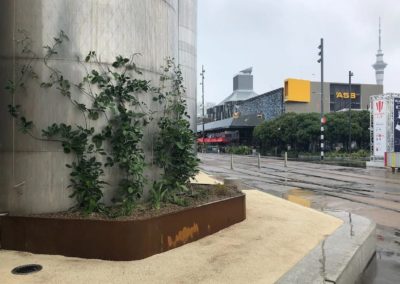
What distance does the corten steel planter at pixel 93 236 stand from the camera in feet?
19.2

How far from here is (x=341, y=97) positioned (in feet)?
261

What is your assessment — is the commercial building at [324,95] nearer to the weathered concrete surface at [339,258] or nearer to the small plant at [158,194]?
the weathered concrete surface at [339,258]

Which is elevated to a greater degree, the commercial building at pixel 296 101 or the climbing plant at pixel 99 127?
the commercial building at pixel 296 101

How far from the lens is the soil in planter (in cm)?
618

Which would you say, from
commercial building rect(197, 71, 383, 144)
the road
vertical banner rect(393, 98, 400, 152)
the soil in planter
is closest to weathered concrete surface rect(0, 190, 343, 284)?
the soil in planter

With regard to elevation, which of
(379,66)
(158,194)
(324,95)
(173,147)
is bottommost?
(158,194)

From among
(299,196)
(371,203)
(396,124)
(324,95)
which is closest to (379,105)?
(396,124)

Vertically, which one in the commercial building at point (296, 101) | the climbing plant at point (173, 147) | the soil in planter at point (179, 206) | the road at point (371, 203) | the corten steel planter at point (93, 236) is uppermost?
the commercial building at point (296, 101)

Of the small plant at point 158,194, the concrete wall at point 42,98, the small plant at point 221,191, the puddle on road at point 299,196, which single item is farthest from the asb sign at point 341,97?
the concrete wall at point 42,98

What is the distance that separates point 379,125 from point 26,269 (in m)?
29.8

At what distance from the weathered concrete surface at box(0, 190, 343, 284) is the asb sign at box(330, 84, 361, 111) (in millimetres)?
74817

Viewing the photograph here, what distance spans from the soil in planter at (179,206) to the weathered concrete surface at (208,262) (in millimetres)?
562

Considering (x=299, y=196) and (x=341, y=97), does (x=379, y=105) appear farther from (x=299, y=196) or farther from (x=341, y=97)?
(x=341, y=97)

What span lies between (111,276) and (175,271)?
74 centimetres
